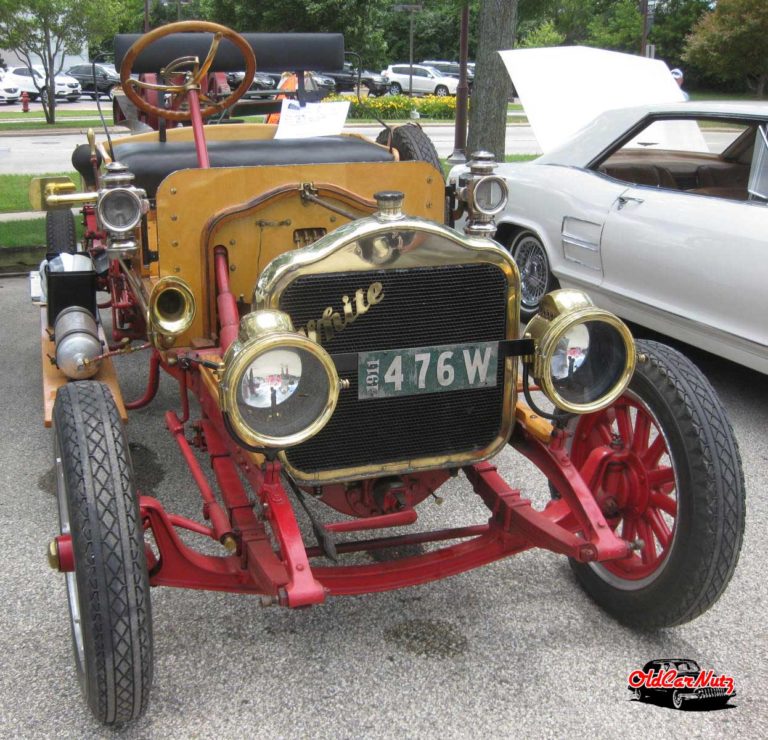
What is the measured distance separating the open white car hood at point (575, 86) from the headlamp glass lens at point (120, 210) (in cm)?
357

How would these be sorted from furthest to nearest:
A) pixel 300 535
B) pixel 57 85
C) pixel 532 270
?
1. pixel 57 85
2. pixel 532 270
3. pixel 300 535

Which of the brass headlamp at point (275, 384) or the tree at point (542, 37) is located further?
the tree at point (542, 37)

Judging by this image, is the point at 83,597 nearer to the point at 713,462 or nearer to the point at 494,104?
the point at 713,462

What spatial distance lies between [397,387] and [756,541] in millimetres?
1753

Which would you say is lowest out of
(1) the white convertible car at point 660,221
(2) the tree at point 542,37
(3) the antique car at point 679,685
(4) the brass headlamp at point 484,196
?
(3) the antique car at point 679,685

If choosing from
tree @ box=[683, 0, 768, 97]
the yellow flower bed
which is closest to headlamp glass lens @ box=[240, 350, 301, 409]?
the yellow flower bed

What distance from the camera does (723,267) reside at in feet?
14.5

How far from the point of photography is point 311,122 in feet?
14.5

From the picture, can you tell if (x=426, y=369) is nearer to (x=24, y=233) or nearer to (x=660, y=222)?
(x=660, y=222)

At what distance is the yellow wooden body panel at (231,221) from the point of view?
3.26m

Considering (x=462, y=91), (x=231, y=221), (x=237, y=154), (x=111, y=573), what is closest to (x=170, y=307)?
(x=231, y=221)

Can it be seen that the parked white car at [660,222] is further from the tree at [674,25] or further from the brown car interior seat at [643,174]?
the tree at [674,25]

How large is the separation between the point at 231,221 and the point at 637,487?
5.57 ft

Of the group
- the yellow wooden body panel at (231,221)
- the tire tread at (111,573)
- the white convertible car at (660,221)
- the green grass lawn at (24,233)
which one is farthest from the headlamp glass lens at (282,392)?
the green grass lawn at (24,233)
